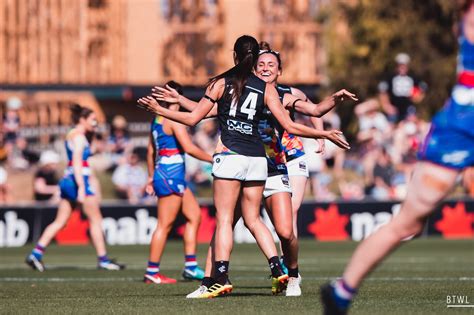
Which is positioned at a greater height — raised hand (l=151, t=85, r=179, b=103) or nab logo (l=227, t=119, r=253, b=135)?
raised hand (l=151, t=85, r=179, b=103)

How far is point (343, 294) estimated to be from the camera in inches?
Answer: 335

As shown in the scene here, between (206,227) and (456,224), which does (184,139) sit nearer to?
(206,227)

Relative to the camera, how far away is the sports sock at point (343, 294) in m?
→ 8.48

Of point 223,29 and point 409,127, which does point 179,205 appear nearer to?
point 409,127

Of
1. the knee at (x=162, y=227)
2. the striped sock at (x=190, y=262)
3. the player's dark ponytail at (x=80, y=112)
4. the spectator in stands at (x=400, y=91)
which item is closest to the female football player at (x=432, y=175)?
the knee at (x=162, y=227)

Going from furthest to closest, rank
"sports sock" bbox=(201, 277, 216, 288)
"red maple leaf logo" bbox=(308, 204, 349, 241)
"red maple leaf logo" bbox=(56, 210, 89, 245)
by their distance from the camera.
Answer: "red maple leaf logo" bbox=(308, 204, 349, 241) < "red maple leaf logo" bbox=(56, 210, 89, 245) < "sports sock" bbox=(201, 277, 216, 288)

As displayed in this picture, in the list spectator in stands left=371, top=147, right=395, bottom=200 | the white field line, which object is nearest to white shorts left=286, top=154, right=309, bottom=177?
the white field line

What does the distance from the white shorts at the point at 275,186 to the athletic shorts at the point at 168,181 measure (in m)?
2.73

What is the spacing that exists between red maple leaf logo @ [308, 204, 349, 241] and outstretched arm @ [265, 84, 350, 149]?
1638 cm

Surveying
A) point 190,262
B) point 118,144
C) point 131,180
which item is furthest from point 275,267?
point 118,144

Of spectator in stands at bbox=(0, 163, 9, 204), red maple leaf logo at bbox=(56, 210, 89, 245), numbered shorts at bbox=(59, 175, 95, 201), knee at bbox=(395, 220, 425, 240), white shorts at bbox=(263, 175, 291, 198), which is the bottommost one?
red maple leaf logo at bbox=(56, 210, 89, 245)

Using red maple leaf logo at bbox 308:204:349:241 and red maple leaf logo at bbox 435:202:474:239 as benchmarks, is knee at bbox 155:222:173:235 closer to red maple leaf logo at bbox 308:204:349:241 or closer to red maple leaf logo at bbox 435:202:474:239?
red maple leaf logo at bbox 308:204:349:241

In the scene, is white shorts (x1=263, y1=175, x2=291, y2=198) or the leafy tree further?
the leafy tree

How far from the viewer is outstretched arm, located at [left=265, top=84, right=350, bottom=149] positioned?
11.4 meters
